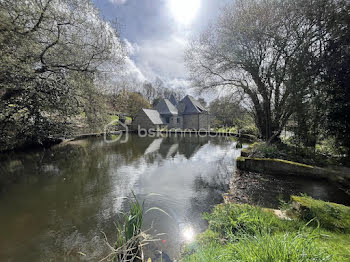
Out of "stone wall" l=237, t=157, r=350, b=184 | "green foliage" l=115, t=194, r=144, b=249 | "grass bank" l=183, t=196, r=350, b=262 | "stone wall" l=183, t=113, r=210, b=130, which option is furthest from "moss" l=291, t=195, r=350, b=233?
"stone wall" l=183, t=113, r=210, b=130

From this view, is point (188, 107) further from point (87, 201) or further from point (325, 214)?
point (325, 214)

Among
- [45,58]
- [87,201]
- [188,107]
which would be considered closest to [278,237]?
[87,201]

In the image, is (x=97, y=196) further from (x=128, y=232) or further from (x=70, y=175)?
(x=128, y=232)

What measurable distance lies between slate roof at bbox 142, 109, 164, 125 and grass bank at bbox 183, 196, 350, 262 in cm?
2228

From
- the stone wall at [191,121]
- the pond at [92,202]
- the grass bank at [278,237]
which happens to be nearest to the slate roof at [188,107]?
the stone wall at [191,121]

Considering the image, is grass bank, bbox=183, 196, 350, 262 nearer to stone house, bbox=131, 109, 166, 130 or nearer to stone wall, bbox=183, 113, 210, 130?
stone house, bbox=131, 109, 166, 130

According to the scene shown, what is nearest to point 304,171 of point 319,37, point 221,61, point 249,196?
point 249,196

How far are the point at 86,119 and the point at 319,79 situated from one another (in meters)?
9.62

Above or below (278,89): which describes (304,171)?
below

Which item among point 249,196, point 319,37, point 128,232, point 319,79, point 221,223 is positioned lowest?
point 249,196

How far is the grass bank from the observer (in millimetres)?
1169

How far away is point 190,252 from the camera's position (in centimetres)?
201

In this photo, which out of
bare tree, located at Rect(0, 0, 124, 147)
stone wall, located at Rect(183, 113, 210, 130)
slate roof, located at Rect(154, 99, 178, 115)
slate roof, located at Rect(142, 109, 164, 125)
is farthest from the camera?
slate roof, located at Rect(154, 99, 178, 115)

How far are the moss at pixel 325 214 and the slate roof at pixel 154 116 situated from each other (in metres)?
22.2
